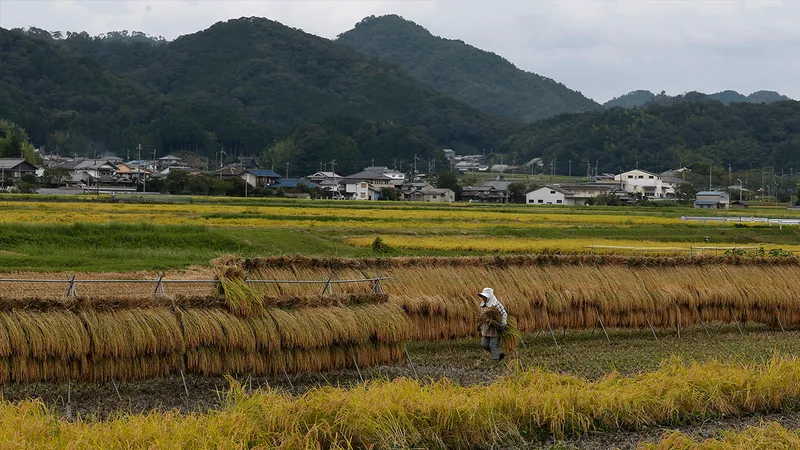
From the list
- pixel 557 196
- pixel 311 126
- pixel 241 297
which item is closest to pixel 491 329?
pixel 241 297

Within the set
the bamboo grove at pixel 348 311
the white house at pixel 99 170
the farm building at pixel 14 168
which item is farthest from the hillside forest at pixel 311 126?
the bamboo grove at pixel 348 311

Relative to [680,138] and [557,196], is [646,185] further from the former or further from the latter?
[680,138]

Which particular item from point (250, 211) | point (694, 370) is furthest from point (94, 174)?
point (694, 370)

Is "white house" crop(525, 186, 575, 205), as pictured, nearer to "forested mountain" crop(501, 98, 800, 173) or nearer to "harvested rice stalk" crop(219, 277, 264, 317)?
"forested mountain" crop(501, 98, 800, 173)

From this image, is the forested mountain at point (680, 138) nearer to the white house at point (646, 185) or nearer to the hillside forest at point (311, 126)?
the hillside forest at point (311, 126)

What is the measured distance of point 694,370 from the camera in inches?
478

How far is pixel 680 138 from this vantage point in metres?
145

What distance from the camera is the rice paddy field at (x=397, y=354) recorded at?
9.54 m

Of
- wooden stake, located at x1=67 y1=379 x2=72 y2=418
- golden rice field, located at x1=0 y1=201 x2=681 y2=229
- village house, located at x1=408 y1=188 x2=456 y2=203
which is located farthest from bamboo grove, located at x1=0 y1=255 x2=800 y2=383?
village house, located at x1=408 y1=188 x2=456 y2=203

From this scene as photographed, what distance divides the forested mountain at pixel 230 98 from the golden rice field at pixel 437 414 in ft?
383

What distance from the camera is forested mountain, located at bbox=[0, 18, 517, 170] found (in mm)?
139625

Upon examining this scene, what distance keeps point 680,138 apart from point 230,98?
263 feet

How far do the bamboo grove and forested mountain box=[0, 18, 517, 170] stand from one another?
109 m

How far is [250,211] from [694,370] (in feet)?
119
